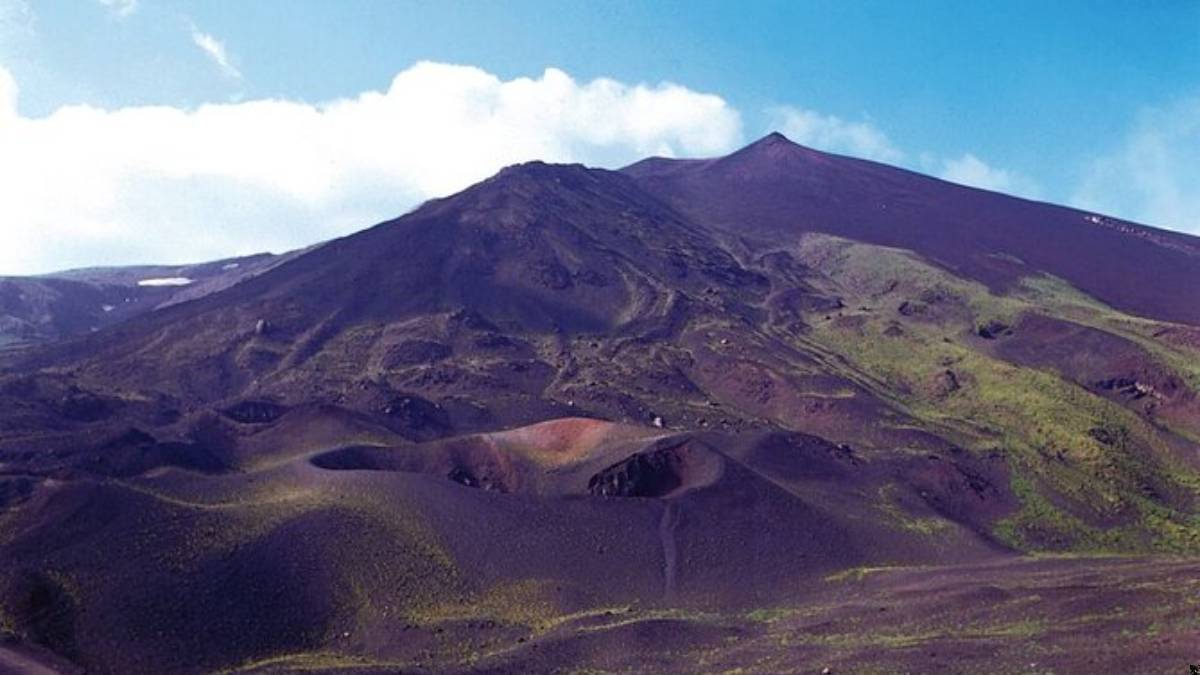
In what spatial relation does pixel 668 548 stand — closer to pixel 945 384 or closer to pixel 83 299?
pixel 945 384

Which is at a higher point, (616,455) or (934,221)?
(934,221)

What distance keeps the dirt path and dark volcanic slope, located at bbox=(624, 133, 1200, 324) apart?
2332 inches

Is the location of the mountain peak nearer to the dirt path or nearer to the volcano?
the volcano

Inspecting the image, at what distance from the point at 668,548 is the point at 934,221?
81.9m

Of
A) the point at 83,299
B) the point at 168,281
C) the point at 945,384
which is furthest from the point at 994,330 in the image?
the point at 168,281

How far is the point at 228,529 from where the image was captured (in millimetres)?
35812

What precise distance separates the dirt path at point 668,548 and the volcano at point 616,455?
0.18 metres

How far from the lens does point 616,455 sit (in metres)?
45.6

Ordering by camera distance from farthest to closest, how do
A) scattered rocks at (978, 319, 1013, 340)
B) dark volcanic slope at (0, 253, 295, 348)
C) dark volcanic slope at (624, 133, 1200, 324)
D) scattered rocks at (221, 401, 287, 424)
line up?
1. dark volcanic slope at (0, 253, 295, 348)
2. dark volcanic slope at (624, 133, 1200, 324)
3. scattered rocks at (978, 319, 1013, 340)
4. scattered rocks at (221, 401, 287, 424)

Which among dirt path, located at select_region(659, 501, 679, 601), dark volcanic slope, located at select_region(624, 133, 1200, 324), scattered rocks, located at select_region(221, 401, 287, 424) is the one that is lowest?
dirt path, located at select_region(659, 501, 679, 601)

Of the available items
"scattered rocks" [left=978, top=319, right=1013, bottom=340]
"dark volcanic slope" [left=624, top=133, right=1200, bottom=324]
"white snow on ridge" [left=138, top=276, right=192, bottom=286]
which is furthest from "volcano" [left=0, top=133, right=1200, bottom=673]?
"white snow on ridge" [left=138, top=276, right=192, bottom=286]

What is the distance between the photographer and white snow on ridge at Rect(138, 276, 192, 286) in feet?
423

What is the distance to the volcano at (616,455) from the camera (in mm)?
31172

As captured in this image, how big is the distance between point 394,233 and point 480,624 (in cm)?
6121
